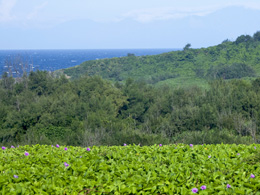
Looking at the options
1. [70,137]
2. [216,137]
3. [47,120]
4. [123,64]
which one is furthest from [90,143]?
[123,64]

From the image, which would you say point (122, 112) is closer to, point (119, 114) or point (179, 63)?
point (119, 114)

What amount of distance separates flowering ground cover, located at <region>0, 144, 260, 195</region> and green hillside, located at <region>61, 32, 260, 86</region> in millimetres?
59006

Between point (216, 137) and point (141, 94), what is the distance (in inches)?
829

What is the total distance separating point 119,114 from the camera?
32312mm

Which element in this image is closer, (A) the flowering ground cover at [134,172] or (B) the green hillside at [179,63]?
(A) the flowering ground cover at [134,172]

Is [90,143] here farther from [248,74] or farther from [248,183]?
[248,74]

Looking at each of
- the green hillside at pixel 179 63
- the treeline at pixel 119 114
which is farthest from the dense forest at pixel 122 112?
the green hillside at pixel 179 63

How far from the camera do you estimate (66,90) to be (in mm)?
32875

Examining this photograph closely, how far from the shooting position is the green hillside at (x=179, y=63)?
6956 cm

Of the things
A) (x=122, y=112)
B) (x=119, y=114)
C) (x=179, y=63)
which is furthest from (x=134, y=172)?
(x=179, y=63)

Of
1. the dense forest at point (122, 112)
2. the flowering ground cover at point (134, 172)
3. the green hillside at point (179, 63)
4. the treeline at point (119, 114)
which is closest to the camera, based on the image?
the flowering ground cover at point (134, 172)

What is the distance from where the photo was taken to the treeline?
1519cm

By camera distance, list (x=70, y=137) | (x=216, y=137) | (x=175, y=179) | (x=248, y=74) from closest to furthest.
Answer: (x=175, y=179) → (x=216, y=137) → (x=70, y=137) → (x=248, y=74)

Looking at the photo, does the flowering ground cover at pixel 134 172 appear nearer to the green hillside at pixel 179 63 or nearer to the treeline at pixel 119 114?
the treeline at pixel 119 114
